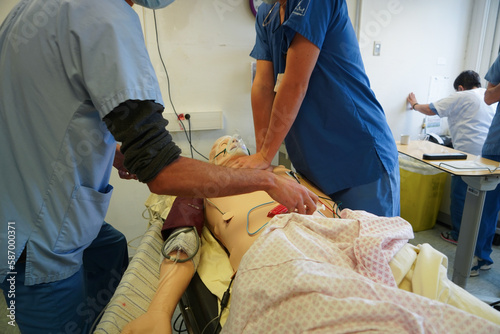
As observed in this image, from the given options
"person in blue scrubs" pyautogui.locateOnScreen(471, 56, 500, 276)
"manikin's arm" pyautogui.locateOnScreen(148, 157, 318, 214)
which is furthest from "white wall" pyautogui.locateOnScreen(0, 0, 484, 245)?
"manikin's arm" pyautogui.locateOnScreen(148, 157, 318, 214)

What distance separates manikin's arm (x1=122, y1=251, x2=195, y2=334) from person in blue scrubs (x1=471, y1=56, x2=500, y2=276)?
7.42ft

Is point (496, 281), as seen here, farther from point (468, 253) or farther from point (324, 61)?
point (324, 61)

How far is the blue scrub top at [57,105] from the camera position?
71 centimetres

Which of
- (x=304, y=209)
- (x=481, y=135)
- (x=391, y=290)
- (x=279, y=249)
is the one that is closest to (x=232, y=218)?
(x=304, y=209)

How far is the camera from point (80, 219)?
0.85 metres

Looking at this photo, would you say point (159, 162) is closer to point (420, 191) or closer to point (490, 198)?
point (490, 198)

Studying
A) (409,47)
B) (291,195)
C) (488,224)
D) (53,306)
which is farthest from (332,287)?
(409,47)

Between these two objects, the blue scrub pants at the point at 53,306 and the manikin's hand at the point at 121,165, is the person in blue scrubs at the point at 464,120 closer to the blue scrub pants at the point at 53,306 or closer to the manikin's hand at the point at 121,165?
the manikin's hand at the point at 121,165

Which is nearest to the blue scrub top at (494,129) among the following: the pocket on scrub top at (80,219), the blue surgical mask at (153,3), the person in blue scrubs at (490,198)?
the person in blue scrubs at (490,198)

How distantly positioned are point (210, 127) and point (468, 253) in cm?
198

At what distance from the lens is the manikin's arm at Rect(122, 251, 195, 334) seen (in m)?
0.91

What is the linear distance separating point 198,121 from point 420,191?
2.03 meters

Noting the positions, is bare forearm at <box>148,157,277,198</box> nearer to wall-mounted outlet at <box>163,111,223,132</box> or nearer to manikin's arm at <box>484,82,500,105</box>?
wall-mounted outlet at <box>163,111,223,132</box>

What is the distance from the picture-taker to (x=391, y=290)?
2.19 ft
